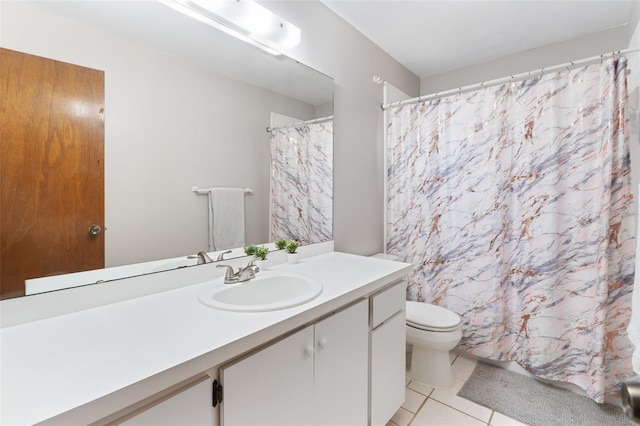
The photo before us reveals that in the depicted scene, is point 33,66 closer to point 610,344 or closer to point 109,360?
point 109,360

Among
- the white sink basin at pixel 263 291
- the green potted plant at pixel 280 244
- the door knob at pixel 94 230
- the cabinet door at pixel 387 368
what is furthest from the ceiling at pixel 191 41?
the cabinet door at pixel 387 368

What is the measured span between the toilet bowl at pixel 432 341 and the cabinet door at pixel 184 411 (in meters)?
1.46

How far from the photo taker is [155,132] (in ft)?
3.83

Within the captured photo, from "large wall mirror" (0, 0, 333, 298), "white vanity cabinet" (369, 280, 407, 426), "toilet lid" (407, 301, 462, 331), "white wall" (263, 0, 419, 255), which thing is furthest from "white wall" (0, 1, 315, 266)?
"toilet lid" (407, 301, 462, 331)

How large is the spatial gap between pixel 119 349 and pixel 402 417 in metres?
1.56

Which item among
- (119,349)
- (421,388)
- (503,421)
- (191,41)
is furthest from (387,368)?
(191,41)

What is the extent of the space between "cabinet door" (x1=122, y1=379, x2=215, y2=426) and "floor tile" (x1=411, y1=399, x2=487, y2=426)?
1349 millimetres

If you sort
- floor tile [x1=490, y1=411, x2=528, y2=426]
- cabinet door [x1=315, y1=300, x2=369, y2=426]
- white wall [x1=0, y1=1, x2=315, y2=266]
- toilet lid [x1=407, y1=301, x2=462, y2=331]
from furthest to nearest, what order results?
1. toilet lid [x1=407, y1=301, x2=462, y2=331]
2. floor tile [x1=490, y1=411, x2=528, y2=426]
3. cabinet door [x1=315, y1=300, x2=369, y2=426]
4. white wall [x1=0, y1=1, x2=315, y2=266]

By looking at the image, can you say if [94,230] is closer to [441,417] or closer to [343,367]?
[343,367]

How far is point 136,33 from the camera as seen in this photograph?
1.11 m

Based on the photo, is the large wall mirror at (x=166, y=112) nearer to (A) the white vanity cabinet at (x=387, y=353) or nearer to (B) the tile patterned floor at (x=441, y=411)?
(A) the white vanity cabinet at (x=387, y=353)

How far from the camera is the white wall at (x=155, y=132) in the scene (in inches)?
38.2

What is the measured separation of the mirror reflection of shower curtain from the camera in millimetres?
1644

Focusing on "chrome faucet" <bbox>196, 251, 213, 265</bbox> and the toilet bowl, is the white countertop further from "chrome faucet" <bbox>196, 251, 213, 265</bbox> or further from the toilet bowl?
the toilet bowl
